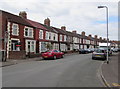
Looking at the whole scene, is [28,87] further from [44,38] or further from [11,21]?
[44,38]

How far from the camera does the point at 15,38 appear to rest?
70.5 ft

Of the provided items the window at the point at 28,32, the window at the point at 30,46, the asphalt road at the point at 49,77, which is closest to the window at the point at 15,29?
the window at the point at 28,32

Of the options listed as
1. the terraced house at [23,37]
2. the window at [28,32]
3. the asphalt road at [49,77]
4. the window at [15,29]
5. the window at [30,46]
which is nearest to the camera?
the asphalt road at [49,77]

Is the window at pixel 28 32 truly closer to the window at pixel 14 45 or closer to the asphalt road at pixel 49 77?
the window at pixel 14 45

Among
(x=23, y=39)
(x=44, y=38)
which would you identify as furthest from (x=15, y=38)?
(x=44, y=38)

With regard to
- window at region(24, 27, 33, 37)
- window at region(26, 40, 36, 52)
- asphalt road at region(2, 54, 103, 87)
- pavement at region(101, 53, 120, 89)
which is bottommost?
asphalt road at region(2, 54, 103, 87)

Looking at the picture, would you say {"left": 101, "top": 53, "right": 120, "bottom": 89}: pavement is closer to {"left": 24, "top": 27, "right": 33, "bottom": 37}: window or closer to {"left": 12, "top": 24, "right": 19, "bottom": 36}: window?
{"left": 12, "top": 24, "right": 19, "bottom": 36}: window

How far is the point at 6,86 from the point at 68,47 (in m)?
36.2

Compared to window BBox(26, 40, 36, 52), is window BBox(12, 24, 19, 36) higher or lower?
higher

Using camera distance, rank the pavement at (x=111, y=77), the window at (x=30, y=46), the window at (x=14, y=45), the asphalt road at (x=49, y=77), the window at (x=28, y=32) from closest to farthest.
Result: the pavement at (x=111, y=77)
the asphalt road at (x=49, y=77)
the window at (x=14, y=45)
the window at (x=30, y=46)
the window at (x=28, y=32)

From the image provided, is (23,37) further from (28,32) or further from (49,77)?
(49,77)

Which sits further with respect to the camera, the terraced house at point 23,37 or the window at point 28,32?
the window at point 28,32

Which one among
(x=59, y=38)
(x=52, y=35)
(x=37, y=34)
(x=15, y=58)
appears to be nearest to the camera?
(x=15, y=58)

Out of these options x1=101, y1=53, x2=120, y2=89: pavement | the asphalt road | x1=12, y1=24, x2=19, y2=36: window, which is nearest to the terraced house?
x1=12, y1=24, x2=19, y2=36: window
